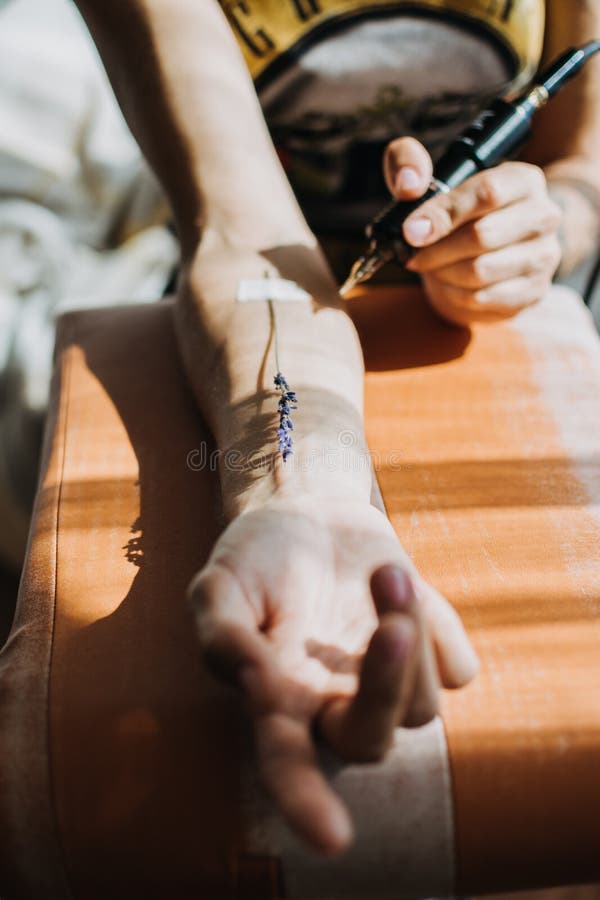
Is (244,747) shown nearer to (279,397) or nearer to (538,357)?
(279,397)

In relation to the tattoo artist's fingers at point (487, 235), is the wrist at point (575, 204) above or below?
below

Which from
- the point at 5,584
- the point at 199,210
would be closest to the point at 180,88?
the point at 199,210

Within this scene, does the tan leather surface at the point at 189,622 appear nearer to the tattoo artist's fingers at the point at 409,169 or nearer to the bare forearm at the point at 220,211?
the bare forearm at the point at 220,211

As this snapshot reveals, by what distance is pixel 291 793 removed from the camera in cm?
35

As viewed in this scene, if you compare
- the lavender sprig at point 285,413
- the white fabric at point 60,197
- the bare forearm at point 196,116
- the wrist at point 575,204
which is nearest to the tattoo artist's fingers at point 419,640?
the lavender sprig at point 285,413

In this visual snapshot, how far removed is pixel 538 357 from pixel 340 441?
0.28 meters

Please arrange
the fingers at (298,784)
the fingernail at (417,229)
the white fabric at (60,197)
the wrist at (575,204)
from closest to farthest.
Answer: the fingers at (298,784), the fingernail at (417,229), the wrist at (575,204), the white fabric at (60,197)

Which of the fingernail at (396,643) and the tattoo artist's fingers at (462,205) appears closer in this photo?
the fingernail at (396,643)

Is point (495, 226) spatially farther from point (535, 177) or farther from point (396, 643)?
point (396, 643)

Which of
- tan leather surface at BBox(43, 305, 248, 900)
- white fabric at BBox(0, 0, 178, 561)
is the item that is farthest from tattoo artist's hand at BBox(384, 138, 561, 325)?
white fabric at BBox(0, 0, 178, 561)

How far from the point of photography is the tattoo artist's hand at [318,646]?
1.21ft

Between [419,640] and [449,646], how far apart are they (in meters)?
0.06

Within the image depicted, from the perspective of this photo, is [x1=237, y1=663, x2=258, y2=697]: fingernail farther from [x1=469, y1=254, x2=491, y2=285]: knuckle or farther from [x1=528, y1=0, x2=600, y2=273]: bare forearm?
[x1=528, y1=0, x2=600, y2=273]: bare forearm

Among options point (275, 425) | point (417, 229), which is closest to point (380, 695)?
point (275, 425)
